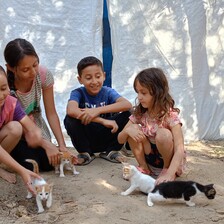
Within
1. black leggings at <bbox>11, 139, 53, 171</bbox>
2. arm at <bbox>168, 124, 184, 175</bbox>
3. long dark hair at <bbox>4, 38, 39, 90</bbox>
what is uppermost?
long dark hair at <bbox>4, 38, 39, 90</bbox>

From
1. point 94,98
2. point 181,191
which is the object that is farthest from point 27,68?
point 181,191

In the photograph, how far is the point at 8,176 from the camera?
288 cm

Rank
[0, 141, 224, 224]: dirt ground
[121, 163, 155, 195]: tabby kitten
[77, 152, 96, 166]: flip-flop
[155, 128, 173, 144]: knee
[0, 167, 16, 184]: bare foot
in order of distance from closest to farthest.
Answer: [0, 141, 224, 224]: dirt ground, [121, 163, 155, 195]: tabby kitten, [155, 128, 173, 144]: knee, [0, 167, 16, 184]: bare foot, [77, 152, 96, 166]: flip-flop

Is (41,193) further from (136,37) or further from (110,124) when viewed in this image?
(136,37)

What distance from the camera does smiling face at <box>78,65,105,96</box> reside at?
3305mm

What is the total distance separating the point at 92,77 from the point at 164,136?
83 centimetres

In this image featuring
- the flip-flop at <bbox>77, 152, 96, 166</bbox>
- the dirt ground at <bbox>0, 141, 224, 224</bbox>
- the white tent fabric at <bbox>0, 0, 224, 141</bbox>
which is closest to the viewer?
the dirt ground at <bbox>0, 141, 224, 224</bbox>

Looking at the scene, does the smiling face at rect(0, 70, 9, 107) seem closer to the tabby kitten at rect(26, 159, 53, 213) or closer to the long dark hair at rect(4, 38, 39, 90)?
→ the long dark hair at rect(4, 38, 39, 90)

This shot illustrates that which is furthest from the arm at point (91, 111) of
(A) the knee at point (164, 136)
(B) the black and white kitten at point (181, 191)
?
(B) the black and white kitten at point (181, 191)

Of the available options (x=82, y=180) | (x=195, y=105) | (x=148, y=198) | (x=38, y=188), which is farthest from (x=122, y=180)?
(x=195, y=105)

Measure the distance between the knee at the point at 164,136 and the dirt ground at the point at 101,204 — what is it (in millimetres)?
336

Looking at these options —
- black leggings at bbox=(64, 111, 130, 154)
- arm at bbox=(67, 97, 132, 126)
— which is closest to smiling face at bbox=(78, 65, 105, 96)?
arm at bbox=(67, 97, 132, 126)

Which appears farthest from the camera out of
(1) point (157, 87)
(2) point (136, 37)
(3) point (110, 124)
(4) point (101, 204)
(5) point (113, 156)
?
(2) point (136, 37)

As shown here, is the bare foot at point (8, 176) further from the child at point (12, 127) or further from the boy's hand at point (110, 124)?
the boy's hand at point (110, 124)
